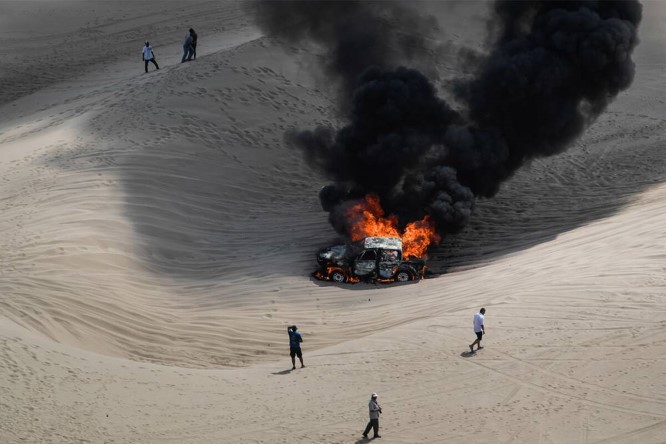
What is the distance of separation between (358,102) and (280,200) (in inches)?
226

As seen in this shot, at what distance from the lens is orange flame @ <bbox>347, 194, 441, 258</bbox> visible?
1182 inches

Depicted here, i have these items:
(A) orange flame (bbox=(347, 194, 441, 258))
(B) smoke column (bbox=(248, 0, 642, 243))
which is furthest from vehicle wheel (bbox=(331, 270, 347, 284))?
(B) smoke column (bbox=(248, 0, 642, 243))

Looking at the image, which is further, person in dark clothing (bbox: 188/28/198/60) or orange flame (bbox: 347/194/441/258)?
person in dark clothing (bbox: 188/28/198/60)

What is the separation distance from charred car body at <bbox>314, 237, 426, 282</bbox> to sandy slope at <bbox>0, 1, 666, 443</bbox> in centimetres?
69

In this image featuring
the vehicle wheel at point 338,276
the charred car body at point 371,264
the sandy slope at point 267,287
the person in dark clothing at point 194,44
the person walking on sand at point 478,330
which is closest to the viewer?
the sandy slope at point 267,287

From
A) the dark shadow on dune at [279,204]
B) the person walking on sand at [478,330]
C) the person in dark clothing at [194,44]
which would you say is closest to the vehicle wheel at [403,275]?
the dark shadow on dune at [279,204]

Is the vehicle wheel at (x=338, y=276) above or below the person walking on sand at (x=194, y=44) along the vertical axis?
below

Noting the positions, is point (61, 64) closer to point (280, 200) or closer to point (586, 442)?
point (280, 200)

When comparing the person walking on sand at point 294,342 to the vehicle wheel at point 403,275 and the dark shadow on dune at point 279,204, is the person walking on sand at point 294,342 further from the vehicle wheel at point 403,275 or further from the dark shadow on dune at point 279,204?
the vehicle wheel at point 403,275

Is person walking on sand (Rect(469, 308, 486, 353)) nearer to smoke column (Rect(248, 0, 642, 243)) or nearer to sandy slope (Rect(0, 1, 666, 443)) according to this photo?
sandy slope (Rect(0, 1, 666, 443))

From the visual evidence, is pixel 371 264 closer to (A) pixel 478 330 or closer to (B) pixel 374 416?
(A) pixel 478 330

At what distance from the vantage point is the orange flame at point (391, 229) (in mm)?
30016

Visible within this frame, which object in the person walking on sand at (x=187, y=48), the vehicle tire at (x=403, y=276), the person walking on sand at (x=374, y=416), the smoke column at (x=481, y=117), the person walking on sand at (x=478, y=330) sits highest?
the person walking on sand at (x=187, y=48)

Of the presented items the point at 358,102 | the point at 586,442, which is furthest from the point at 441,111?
the point at 586,442
